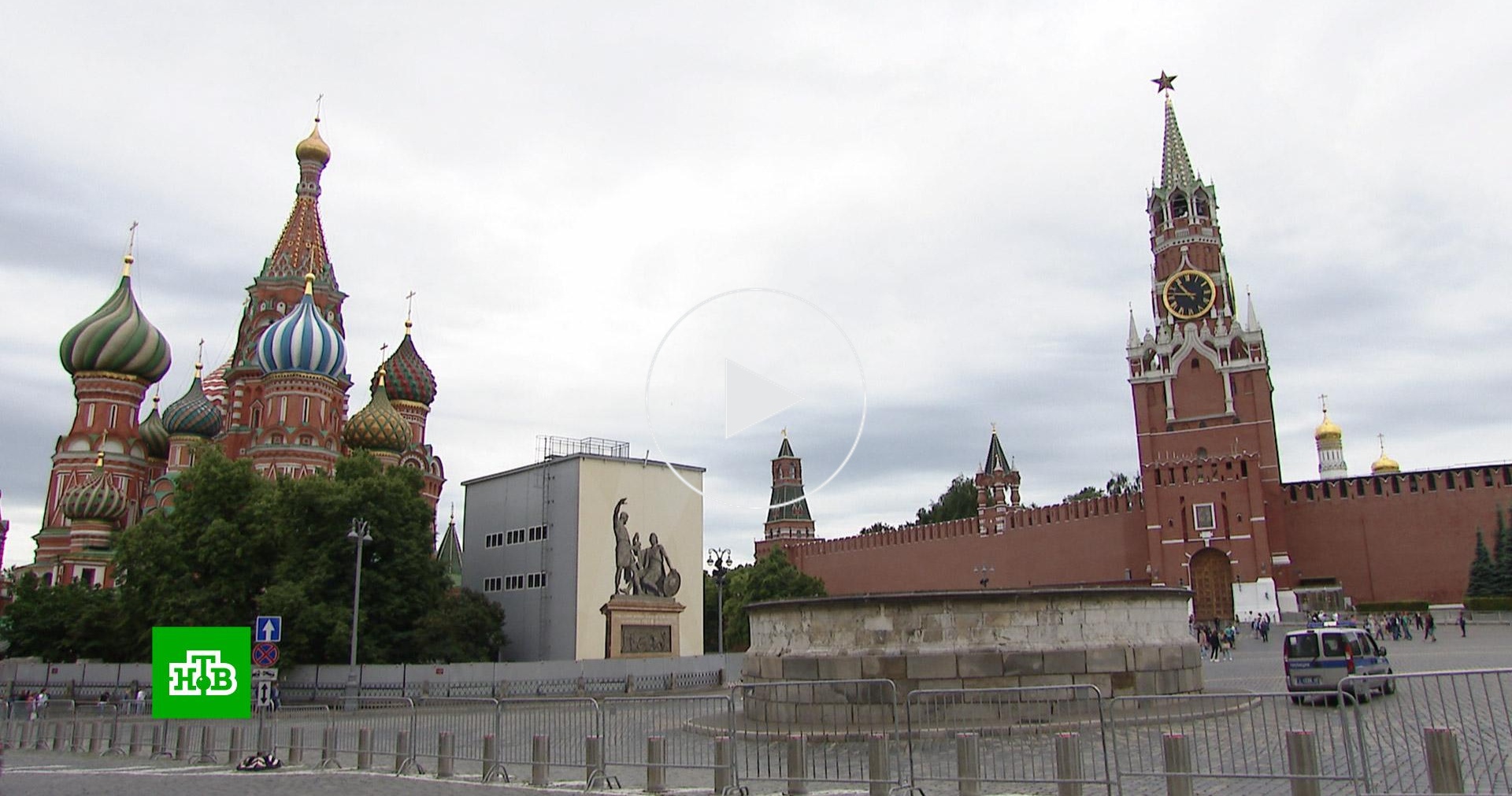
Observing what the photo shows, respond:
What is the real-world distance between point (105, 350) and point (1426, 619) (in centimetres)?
5647

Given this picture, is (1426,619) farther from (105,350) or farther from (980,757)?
(105,350)

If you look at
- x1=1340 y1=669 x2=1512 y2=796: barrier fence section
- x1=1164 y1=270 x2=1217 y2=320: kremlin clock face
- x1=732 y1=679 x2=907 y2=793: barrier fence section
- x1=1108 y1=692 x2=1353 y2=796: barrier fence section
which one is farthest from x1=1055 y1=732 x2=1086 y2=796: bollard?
x1=1164 y1=270 x2=1217 y2=320: kremlin clock face

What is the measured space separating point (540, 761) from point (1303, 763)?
291 inches

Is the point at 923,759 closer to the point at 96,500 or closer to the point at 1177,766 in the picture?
the point at 1177,766

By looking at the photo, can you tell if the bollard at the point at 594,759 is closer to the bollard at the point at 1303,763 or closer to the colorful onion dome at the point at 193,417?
the bollard at the point at 1303,763

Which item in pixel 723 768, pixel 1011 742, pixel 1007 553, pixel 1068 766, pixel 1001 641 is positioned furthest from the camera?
pixel 1007 553

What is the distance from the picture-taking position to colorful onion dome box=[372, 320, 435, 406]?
180 feet

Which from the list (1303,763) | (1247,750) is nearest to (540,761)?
(1247,750)

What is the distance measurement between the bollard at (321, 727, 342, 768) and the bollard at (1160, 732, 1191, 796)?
A: 10325 millimetres

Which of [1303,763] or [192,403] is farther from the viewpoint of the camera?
[192,403]

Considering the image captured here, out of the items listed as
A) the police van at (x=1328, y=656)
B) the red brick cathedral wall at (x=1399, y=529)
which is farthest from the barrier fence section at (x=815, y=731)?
the red brick cathedral wall at (x=1399, y=529)

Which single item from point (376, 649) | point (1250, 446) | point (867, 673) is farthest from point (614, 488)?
point (1250, 446)

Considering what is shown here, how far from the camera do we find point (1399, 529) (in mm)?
51188

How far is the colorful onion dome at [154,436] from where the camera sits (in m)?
52.3
